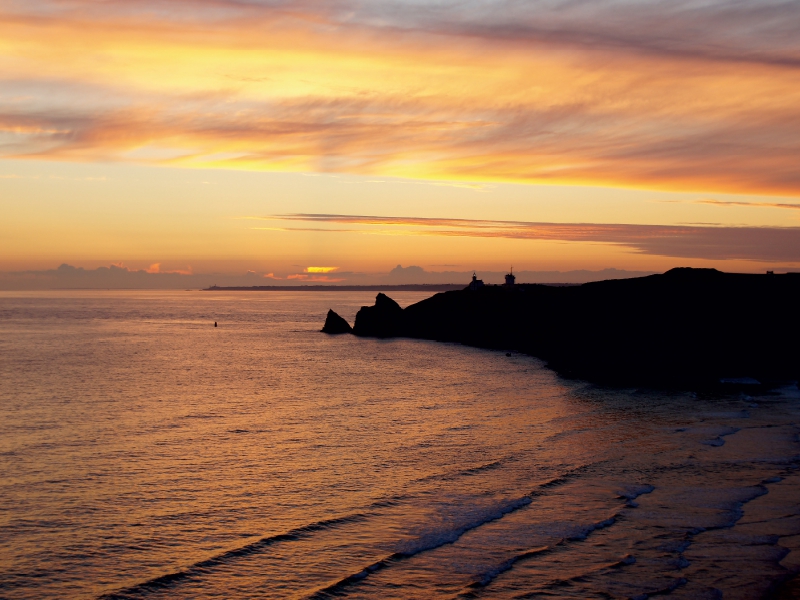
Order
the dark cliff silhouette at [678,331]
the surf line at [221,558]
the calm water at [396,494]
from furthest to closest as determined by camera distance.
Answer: the dark cliff silhouette at [678,331]
the calm water at [396,494]
the surf line at [221,558]

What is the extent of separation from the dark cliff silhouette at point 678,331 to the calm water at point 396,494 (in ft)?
43.0

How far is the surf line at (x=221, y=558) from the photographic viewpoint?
14203 millimetres

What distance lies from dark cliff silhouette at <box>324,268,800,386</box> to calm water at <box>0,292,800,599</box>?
516 inches

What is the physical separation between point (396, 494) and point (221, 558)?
6.71m

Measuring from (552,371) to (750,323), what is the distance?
17.7 metres

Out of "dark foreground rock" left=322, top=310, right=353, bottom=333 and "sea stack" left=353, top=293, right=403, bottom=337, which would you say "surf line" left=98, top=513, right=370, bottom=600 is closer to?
"sea stack" left=353, top=293, right=403, bottom=337

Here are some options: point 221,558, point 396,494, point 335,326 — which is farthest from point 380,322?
point 221,558

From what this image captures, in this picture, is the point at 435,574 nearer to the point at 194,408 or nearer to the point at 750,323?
the point at 194,408

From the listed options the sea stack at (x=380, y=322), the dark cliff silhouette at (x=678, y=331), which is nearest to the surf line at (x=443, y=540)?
the dark cliff silhouette at (x=678, y=331)

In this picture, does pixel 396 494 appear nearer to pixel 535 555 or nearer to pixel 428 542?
pixel 428 542

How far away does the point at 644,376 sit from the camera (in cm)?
5488

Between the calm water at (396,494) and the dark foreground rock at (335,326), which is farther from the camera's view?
the dark foreground rock at (335,326)

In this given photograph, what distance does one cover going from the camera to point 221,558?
15945 millimetres

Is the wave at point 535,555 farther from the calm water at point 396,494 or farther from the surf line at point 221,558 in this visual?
the surf line at point 221,558
